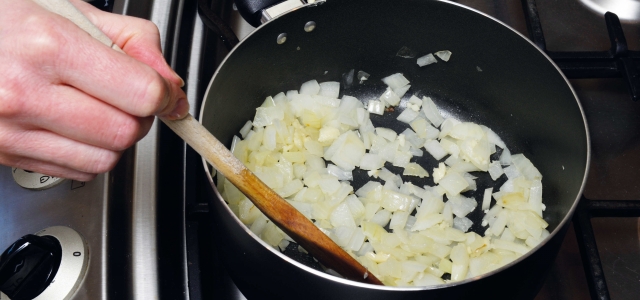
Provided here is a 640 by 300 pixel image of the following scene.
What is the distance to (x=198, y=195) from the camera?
0.93 meters

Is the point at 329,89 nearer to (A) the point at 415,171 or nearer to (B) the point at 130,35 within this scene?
(A) the point at 415,171

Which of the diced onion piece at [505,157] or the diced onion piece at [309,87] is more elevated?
the diced onion piece at [309,87]

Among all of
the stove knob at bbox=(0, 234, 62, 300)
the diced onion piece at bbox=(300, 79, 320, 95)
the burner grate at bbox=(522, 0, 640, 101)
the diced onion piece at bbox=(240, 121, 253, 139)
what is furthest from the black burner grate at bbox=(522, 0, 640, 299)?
the stove knob at bbox=(0, 234, 62, 300)

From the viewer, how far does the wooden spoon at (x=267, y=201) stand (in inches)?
25.5

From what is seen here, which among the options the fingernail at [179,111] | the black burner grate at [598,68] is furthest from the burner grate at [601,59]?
the fingernail at [179,111]

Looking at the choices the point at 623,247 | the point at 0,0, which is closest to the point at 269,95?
the point at 0,0

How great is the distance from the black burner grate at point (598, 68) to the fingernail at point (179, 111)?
648 mm

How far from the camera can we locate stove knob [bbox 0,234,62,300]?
2.07ft

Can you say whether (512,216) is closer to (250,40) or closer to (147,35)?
(250,40)

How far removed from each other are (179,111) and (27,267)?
0.89ft

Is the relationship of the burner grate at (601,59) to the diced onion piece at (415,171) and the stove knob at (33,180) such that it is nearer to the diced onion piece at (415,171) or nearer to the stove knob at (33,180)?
Result: the diced onion piece at (415,171)

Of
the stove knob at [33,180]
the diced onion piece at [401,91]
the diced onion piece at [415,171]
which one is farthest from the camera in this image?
the diced onion piece at [401,91]

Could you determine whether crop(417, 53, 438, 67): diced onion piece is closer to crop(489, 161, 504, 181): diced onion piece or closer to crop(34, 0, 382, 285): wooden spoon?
crop(489, 161, 504, 181): diced onion piece

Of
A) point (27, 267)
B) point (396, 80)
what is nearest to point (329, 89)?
point (396, 80)
